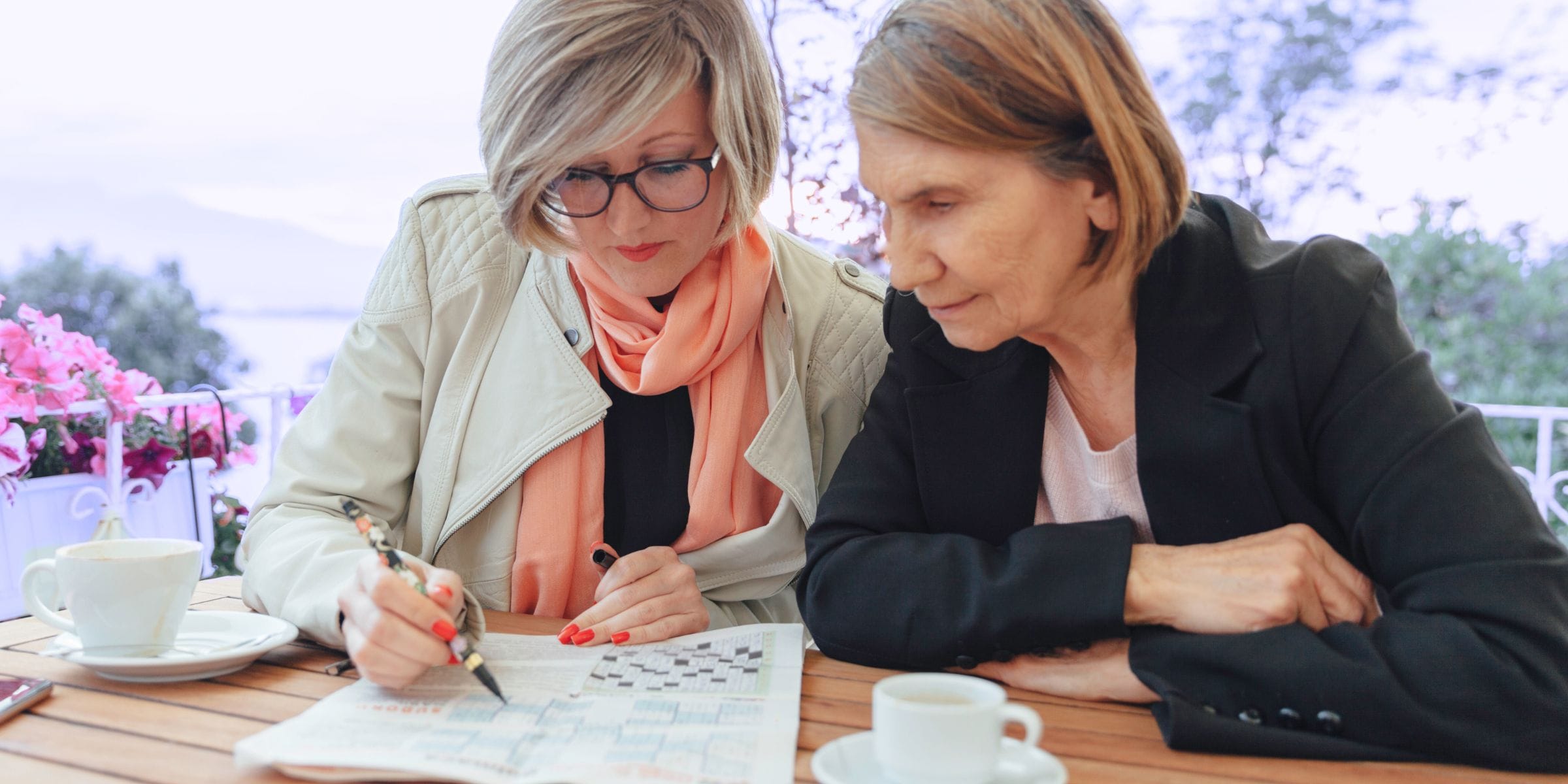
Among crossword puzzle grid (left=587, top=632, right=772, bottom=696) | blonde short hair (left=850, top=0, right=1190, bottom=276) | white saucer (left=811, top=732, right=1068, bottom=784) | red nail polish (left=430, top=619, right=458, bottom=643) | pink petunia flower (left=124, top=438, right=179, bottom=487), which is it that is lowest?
pink petunia flower (left=124, top=438, right=179, bottom=487)

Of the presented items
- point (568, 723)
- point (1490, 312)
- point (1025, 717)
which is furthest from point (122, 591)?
point (1490, 312)

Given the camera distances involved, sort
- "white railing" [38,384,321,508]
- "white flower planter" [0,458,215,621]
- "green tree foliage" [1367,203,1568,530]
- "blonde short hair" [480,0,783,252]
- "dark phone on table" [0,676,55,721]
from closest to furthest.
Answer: "dark phone on table" [0,676,55,721], "blonde short hair" [480,0,783,252], "white flower planter" [0,458,215,621], "white railing" [38,384,321,508], "green tree foliage" [1367,203,1568,530]

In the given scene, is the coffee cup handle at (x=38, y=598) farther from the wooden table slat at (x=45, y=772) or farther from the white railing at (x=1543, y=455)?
the white railing at (x=1543, y=455)

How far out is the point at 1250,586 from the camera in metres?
1.17

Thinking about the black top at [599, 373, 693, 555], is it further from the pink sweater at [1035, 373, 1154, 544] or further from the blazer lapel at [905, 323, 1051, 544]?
the pink sweater at [1035, 373, 1154, 544]

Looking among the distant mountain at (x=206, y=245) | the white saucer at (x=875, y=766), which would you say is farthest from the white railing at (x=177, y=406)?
the white saucer at (x=875, y=766)

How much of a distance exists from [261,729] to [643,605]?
19.1 inches

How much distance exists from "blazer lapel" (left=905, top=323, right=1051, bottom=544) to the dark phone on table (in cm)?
99

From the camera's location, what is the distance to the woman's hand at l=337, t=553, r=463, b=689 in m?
1.13

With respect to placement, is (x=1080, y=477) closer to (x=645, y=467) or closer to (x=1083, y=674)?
(x=1083, y=674)

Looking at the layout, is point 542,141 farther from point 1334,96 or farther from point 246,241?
point 1334,96

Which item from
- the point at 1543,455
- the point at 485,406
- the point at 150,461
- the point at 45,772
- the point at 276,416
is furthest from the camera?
the point at 276,416

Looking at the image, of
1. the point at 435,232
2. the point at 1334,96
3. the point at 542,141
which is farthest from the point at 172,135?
the point at 1334,96

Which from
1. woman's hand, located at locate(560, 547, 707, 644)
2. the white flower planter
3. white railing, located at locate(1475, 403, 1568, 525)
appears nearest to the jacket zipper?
Answer: woman's hand, located at locate(560, 547, 707, 644)
